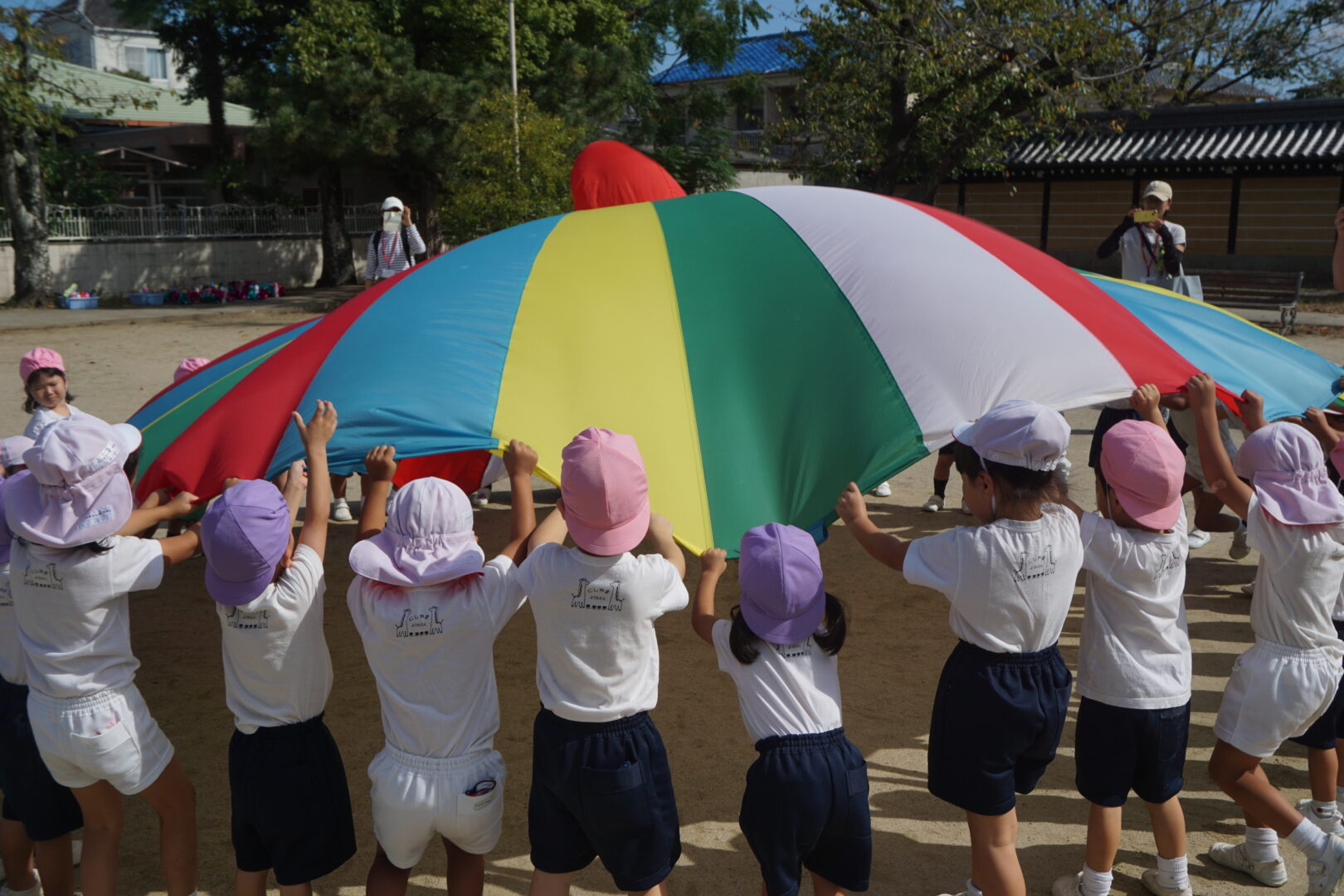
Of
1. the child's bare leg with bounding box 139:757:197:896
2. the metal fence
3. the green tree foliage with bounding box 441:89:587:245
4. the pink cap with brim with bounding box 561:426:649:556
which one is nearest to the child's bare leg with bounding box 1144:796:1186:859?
the pink cap with brim with bounding box 561:426:649:556

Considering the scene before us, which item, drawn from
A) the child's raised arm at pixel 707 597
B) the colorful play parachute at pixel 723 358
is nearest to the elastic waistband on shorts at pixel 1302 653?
the colorful play parachute at pixel 723 358

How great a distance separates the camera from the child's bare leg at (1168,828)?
2.60 meters

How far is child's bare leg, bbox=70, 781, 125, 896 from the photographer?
2525mm

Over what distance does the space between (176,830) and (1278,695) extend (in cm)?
270

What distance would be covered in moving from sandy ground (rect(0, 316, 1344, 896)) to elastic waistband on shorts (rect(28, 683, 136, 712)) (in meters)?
0.66

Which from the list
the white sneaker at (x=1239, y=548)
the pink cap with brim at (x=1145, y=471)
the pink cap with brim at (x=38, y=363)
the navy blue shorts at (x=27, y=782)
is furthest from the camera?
the white sneaker at (x=1239, y=548)

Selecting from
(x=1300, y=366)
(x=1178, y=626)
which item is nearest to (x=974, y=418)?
(x=1178, y=626)

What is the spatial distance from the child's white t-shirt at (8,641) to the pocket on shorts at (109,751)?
12.1 inches

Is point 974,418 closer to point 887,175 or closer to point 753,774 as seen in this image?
point 753,774

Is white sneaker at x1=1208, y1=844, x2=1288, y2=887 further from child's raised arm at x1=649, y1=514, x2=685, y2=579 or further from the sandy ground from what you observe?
child's raised arm at x1=649, y1=514, x2=685, y2=579

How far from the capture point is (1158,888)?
269 cm

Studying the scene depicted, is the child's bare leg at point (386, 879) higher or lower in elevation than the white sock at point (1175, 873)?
higher

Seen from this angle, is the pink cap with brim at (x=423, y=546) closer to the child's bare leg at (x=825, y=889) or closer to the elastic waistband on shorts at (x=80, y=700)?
the elastic waistband on shorts at (x=80, y=700)

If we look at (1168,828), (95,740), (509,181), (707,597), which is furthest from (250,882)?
(509,181)
